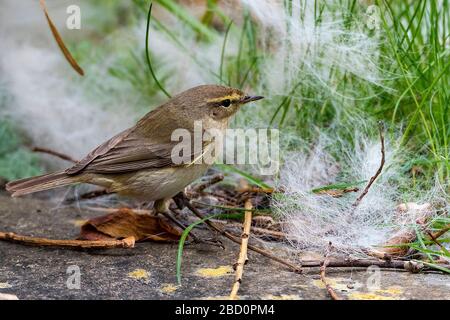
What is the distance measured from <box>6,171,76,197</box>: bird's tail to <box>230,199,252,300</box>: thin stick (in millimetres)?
829

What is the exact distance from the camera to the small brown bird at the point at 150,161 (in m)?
3.06

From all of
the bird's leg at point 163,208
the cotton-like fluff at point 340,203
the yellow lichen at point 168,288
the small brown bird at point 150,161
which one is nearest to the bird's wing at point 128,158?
the small brown bird at point 150,161

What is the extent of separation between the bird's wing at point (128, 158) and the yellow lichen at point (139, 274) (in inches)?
24.2

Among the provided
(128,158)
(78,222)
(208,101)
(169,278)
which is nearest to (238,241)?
(169,278)

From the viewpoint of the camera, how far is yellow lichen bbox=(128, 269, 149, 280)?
2.55 metres

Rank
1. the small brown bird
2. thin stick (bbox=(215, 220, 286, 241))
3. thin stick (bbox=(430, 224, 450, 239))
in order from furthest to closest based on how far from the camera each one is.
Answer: the small brown bird → thin stick (bbox=(215, 220, 286, 241)) → thin stick (bbox=(430, 224, 450, 239))

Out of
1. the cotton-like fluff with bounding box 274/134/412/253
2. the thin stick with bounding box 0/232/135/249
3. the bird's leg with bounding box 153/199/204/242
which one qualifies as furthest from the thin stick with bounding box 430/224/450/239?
the thin stick with bounding box 0/232/135/249

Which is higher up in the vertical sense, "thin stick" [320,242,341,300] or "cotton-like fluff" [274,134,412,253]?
"cotton-like fluff" [274,134,412,253]

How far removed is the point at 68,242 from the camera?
286 cm

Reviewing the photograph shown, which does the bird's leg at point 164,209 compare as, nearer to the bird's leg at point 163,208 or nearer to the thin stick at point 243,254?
the bird's leg at point 163,208

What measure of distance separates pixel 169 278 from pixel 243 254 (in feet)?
1.01

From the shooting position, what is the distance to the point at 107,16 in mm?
5465

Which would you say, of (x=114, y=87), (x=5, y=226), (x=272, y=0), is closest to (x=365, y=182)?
(x=272, y=0)

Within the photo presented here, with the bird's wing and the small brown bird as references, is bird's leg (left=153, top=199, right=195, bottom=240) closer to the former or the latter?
the small brown bird
